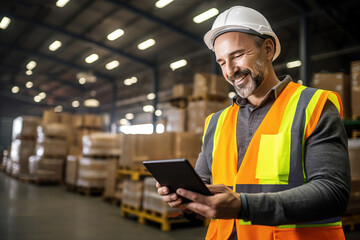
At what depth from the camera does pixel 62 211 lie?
6.51 meters

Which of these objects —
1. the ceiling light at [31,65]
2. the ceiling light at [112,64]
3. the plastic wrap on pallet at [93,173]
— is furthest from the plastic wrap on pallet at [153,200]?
the ceiling light at [31,65]

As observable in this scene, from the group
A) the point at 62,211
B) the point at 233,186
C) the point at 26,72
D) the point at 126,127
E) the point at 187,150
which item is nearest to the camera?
the point at 233,186

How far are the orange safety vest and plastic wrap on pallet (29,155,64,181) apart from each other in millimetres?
11003

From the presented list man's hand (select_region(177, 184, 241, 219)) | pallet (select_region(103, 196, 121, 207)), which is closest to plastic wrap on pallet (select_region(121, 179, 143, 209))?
pallet (select_region(103, 196, 121, 207))

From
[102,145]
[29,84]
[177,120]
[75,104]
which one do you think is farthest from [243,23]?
[75,104]

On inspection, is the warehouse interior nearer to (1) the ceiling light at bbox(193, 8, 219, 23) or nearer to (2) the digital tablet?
(1) the ceiling light at bbox(193, 8, 219, 23)

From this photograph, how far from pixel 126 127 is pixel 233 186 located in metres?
32.6

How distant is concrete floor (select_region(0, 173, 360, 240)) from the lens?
469cm

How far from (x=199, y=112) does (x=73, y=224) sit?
11.4 feet

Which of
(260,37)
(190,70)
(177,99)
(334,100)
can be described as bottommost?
(334,100)

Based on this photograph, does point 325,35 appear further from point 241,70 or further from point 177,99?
point 241,70

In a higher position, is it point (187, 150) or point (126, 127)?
point (126, 127)

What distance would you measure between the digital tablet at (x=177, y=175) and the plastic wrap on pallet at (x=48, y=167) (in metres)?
11.1

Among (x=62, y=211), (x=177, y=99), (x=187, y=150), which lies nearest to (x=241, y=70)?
(x=187, y=150)
